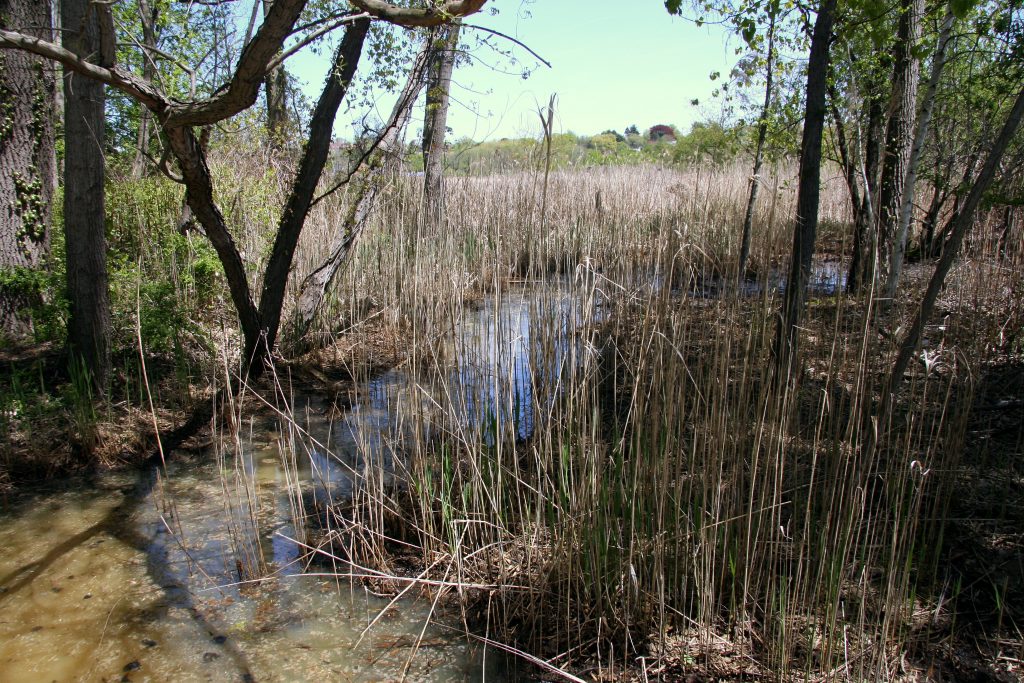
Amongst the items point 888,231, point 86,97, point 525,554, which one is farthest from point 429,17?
point 888,231

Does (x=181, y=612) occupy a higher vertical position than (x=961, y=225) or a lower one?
lower

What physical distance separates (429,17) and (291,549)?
98.0 inches

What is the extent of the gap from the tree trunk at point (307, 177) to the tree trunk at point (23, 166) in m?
1.49

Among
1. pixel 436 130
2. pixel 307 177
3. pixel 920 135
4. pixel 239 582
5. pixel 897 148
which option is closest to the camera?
pixel 239 582

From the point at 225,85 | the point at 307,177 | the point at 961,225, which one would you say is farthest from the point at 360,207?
the point at 961,225

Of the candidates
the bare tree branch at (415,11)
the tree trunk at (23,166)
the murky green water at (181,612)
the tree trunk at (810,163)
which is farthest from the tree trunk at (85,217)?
the tree trunk at (810,163)

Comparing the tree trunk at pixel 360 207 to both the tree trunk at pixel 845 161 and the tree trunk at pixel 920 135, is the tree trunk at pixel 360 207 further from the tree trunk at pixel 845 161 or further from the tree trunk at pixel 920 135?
the tree trunk at pixel 920 135

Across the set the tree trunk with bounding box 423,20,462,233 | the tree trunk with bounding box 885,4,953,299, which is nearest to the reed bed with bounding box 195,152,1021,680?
the tree trunk with bounding box 885,4,953,299

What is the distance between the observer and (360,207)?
5652 millimetres

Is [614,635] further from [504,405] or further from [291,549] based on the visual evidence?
[291,549]

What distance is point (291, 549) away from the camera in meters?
3.11

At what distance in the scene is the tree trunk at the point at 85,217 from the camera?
3.88m

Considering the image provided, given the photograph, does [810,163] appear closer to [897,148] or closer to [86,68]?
[897,148]

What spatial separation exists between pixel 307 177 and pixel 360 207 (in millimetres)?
950
